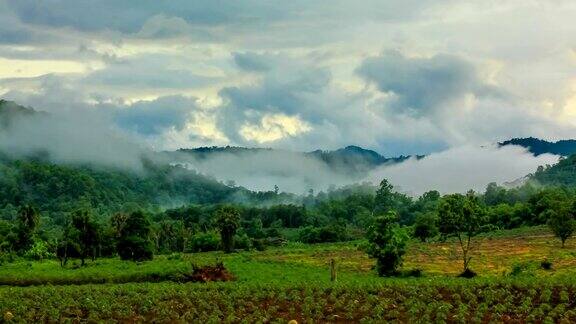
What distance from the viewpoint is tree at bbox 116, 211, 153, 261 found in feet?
286

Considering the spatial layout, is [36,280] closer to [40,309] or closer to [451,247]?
[40,309]

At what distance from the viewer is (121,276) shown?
6228 centimetres

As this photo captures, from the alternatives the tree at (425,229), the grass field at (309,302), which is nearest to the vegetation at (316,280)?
the grass field at (309,302)

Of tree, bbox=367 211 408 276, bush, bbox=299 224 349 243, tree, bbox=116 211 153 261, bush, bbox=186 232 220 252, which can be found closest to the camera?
tree, bbox=367 211 408 276

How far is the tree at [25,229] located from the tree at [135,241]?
24937 millimetres

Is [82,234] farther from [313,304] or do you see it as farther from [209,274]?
[313,304]

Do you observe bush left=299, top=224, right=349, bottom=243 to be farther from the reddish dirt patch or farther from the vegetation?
the reddish dirt patch

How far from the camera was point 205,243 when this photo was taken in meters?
128

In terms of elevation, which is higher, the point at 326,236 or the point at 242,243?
the point at 326,236

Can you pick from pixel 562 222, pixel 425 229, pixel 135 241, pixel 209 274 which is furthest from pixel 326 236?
pixel 209 274

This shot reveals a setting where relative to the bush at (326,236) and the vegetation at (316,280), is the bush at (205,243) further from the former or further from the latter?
the bush at (326,236)

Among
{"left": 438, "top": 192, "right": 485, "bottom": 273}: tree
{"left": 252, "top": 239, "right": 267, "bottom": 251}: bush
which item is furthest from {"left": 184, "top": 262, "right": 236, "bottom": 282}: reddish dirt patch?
{"left": 252, "top": 239, "right": 267, "bottom": 251}: bush

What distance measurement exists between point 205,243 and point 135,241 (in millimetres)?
41748

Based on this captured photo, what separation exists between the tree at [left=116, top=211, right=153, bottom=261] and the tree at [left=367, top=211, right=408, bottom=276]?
31.3 metres
